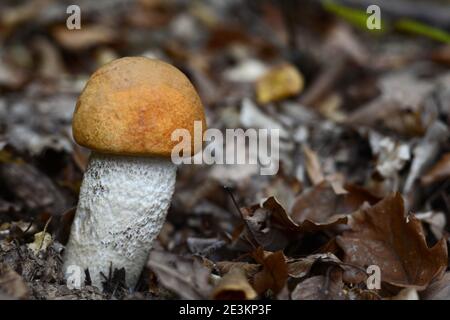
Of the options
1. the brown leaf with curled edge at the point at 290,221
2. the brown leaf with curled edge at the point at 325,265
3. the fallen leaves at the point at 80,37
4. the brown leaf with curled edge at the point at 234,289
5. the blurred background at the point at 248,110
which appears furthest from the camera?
the fallen leaves at the point at 80,37

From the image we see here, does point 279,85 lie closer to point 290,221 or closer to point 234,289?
point 290,221

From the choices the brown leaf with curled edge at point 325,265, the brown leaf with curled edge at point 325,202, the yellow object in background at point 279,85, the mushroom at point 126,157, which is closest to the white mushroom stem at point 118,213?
the mushroom at point 126,157

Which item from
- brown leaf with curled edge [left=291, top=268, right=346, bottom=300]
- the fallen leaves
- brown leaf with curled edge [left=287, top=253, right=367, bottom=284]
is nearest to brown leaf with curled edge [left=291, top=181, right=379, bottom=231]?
brown leaf with curled edge [left=287, top=253, right=367, bottom=284]

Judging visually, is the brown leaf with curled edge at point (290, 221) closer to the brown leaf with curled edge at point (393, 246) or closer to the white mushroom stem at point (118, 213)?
the brown leaf with curled edge at point (393, 246)

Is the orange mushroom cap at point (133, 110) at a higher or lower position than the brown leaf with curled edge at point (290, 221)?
higher

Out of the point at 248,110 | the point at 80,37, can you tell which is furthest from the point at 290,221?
the point at 80,37

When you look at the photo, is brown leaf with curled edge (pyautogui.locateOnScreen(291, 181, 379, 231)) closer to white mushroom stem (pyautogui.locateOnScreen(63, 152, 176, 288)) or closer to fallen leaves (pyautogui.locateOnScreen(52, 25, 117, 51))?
white mushroom stem (pyautogui.locateOnScreen(63, 152, 176, 288))
